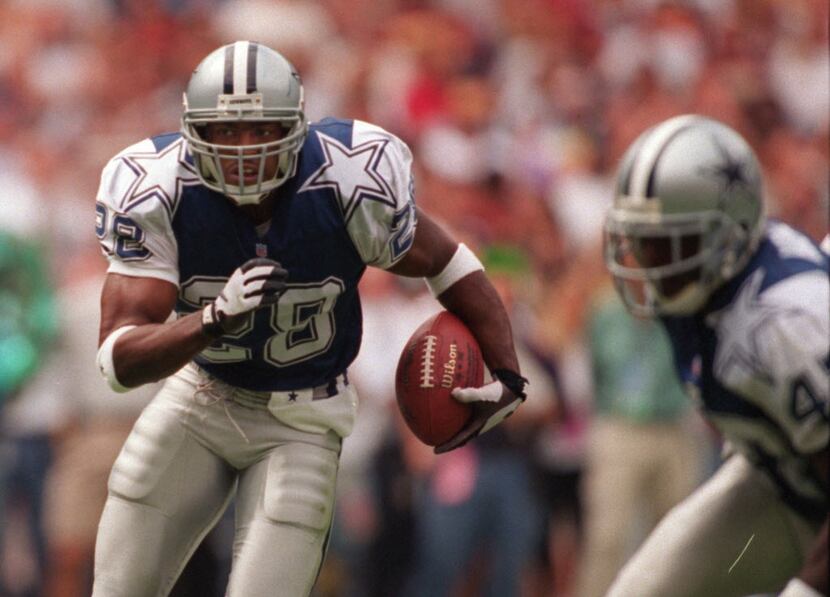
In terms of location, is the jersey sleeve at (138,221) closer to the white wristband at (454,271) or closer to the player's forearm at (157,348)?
the player's forearm at (157,348)

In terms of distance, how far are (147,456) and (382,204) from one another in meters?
0.84

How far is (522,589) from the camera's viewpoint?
695cm

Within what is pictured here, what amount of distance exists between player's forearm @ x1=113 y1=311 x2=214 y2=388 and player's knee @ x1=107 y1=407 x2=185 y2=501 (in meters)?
0.30

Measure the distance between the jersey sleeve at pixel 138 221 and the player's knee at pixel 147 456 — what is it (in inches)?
16.9

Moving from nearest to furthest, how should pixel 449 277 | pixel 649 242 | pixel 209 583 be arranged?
pixel 649 242
pixel 449 277
pixel 209 583

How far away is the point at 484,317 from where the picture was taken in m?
4.43

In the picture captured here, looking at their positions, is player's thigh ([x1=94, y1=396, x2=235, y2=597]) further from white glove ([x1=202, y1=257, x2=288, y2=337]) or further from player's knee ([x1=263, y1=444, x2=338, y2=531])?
white glove ([x1=202, y1=257, x2=288, y2=337])

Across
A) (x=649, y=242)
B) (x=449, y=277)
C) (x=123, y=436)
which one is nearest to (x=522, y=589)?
(x=123, y=436)

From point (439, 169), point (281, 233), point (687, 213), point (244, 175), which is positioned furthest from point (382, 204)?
point (439, 169)

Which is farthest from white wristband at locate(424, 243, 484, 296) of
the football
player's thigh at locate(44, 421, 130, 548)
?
player's thigh at locate(44, 421, 130, 548)

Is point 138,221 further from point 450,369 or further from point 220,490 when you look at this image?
point 450,369

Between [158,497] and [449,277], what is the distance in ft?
3.12

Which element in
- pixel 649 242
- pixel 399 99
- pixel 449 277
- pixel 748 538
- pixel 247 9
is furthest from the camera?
pixel 247 9

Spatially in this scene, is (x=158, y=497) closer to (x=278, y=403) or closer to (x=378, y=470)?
(x=278, y=403)
